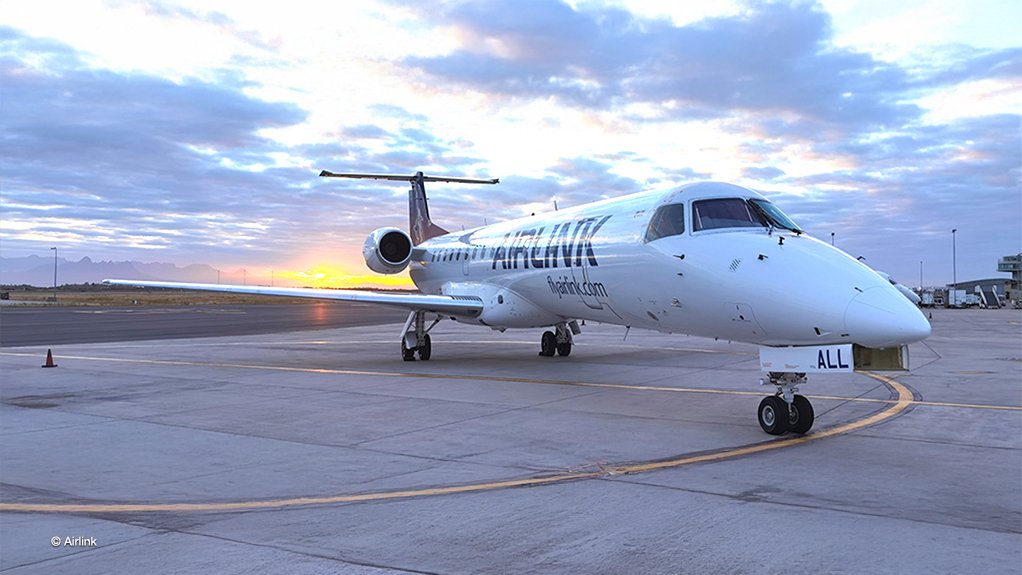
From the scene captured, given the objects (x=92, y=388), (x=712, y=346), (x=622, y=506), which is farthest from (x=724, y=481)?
(x=712, y=346)

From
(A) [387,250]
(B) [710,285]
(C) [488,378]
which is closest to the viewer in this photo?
(B) [710,285]

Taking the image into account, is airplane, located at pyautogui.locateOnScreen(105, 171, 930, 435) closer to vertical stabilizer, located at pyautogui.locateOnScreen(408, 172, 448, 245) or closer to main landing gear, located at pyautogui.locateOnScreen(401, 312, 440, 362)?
main landing gear, located at pyautogui.locateOnScreen(401, 312, 440, 362)

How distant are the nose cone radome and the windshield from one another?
6.41ft

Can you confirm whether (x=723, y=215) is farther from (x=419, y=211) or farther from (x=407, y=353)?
(x=419, y=211)

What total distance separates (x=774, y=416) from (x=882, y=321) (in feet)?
5.97

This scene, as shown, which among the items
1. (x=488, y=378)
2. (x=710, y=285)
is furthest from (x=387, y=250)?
(x=710, y=285)

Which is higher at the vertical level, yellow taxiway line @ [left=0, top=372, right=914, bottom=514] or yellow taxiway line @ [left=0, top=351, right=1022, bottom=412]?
yellow taxiway line @ [left=0, top=351, right=1022, bottom=412]

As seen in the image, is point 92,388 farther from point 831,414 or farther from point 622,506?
point 831,414

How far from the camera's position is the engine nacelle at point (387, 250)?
21.5 meters

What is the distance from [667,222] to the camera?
35.9 ft

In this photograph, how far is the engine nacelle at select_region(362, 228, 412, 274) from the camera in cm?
2152

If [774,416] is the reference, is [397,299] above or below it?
above

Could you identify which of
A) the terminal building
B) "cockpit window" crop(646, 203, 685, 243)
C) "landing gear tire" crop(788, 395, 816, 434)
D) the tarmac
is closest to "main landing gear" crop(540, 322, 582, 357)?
the tarmac

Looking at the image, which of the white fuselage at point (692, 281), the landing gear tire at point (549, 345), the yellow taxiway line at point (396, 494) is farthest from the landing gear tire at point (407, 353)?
the yellow taxiway line at point (396, 494)
